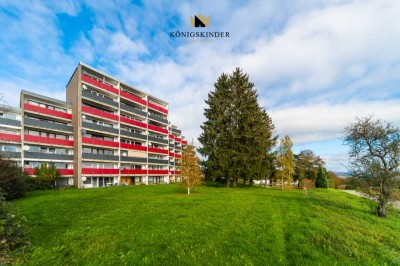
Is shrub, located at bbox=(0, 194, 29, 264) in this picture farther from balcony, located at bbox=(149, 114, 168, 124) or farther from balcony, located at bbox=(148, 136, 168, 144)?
balcony, located at bbox=(149, 114, 168, 124)

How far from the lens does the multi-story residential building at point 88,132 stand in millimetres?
37375

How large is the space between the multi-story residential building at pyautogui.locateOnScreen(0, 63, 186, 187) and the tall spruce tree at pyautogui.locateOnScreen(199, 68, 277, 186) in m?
15.5

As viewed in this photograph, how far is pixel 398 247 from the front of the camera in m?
8.94

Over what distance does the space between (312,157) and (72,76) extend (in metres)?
62.9

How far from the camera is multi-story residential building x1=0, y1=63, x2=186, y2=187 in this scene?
37.4 m

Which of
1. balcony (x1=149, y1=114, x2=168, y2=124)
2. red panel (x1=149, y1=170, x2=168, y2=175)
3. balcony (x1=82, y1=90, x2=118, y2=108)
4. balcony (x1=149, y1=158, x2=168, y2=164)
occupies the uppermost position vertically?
balcony (x1=82, y1=90, x2=118, y2=108)

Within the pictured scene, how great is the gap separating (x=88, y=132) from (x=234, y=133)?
30064mm

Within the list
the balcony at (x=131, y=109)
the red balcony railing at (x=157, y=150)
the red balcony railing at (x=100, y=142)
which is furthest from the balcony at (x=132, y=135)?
the balcony at (x=131, y=109)

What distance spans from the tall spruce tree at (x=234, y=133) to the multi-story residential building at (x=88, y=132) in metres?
15.5

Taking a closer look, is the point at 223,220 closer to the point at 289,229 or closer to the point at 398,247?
the point at 289,229

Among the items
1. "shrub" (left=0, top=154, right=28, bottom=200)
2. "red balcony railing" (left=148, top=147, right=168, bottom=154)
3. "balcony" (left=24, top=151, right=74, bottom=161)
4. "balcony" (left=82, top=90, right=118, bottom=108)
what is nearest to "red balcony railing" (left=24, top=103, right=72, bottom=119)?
"balcony" (left=82, top=90, right=118, bottom=108)

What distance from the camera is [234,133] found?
3722 cm

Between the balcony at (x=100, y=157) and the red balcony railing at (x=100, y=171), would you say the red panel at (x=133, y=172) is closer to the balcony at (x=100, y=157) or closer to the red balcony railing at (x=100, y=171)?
the red balcony railing at (x=100, y=171)

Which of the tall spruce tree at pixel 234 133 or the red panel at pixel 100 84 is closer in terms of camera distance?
the tall spruce tree at pixel 234 133
